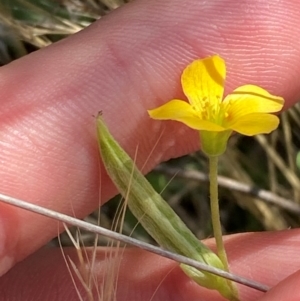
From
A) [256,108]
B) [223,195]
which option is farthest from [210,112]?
[223,195]

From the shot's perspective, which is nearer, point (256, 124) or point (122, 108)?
point (256, 124)

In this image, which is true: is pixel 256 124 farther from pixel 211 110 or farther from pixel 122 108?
pixel 122 108

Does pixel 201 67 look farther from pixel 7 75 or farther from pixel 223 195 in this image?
pixel 223 195

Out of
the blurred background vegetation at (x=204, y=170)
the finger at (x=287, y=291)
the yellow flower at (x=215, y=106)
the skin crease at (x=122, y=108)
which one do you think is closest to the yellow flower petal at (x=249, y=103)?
the yellow flower at (x=215, y=106)

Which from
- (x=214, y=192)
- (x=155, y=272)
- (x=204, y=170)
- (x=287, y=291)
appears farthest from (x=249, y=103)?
(x=204, y=170)

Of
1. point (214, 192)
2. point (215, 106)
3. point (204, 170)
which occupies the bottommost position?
point (204, 170)
